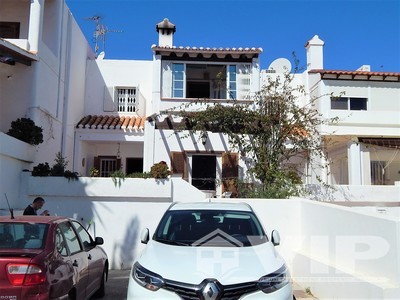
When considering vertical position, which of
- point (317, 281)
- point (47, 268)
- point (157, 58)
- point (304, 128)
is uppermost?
point (157, 58)

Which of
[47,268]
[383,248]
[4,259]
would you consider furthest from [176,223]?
[383,248]

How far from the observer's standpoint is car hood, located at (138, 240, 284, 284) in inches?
171

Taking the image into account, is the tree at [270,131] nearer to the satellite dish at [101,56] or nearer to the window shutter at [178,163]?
the window shutter at [178,163]

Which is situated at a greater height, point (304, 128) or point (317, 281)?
point (304, 128)

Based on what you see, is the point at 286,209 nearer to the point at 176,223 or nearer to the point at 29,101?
the point at 176,223

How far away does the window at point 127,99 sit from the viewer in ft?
60.7

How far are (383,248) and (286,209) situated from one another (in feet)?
15.0

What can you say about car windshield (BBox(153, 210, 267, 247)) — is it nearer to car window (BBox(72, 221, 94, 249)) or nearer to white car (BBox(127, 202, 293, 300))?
white car (BBox(127, 202, 293, 300))

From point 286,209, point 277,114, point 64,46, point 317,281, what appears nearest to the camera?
point 317,281

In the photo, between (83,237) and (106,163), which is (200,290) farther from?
(106,163)

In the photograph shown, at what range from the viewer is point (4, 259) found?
13.7ft

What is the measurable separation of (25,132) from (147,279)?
8662 mm

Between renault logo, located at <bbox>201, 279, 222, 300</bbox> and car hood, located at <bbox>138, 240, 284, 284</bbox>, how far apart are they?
10 cm

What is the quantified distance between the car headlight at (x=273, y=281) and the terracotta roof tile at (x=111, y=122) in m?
12.6
